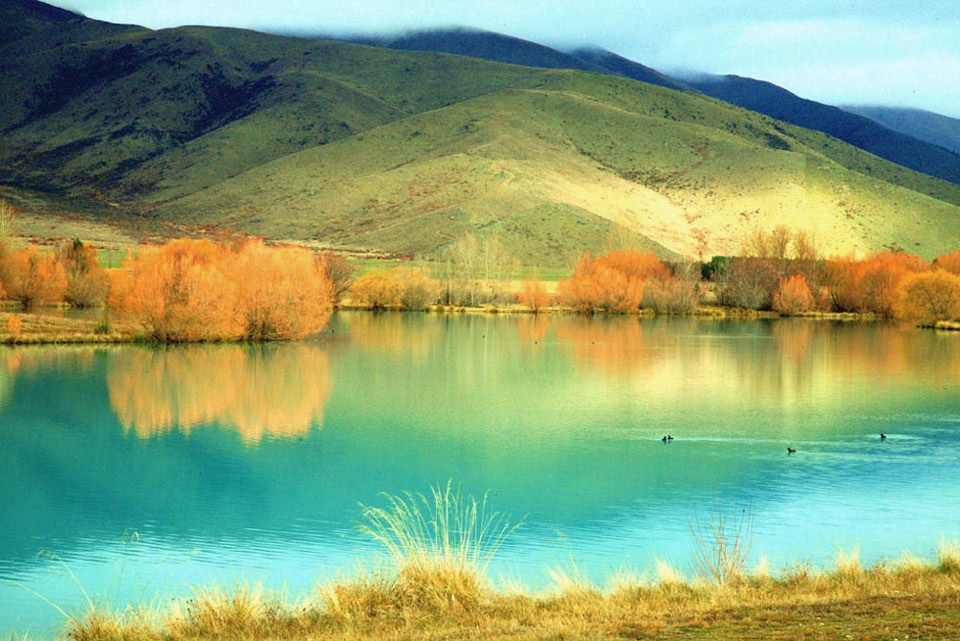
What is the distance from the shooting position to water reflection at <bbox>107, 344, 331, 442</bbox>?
26.4m

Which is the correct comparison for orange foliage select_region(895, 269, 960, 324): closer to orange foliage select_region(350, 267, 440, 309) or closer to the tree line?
the tree line

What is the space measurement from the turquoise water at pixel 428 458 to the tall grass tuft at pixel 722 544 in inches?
9.7

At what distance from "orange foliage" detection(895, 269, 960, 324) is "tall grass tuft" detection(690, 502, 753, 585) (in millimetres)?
59013

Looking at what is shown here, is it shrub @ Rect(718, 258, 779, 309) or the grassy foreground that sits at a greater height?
shrub @ Rect(718, 258, 779, 309)

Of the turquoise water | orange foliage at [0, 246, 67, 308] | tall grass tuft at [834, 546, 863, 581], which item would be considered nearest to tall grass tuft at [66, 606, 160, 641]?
the turquoise water

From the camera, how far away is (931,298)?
231 ft

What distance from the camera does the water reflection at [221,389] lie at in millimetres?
26359

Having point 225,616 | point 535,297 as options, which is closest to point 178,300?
point 225,616

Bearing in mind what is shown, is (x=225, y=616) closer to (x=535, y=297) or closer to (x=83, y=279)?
(x=83, y=279)

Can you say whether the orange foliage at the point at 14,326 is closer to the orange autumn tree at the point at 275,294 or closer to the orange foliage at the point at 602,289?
the orange autumn tree at the point at 275,294

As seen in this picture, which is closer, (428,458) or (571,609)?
(571,609)

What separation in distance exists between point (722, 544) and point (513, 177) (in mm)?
114105

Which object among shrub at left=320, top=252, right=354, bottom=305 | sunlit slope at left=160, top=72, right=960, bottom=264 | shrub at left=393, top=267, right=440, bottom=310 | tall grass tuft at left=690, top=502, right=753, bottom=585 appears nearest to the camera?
tall grass tuft at left=690, top=502, right=753, bottom=585

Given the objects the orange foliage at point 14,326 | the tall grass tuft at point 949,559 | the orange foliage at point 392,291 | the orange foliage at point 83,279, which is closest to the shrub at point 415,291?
the orange foliage at point 392,291
